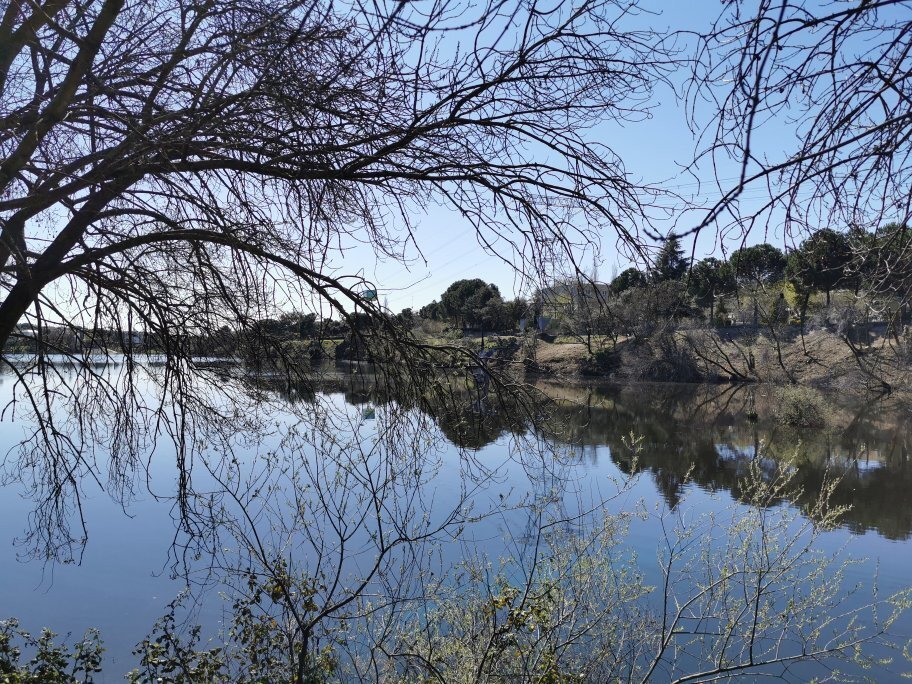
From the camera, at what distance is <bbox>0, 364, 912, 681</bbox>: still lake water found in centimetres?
531

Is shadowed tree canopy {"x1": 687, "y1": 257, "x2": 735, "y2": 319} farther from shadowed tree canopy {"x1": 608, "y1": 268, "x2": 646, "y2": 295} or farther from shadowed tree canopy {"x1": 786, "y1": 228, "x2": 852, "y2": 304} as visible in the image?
shadowed tree canopy {"x1": 608, "y1": 268, "x2": 646, "y2": 295}

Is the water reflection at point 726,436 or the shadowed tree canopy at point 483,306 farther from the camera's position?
the shadowed tree canopy at point 483,306

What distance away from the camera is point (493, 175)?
292cm

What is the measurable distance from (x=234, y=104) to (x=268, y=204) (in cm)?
116

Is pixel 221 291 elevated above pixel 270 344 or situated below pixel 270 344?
above

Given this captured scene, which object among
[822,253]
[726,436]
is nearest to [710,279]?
[822,253]

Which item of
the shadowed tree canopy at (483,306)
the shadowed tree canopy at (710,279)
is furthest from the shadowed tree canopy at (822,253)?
the shadowed tree canopy at (483,306)

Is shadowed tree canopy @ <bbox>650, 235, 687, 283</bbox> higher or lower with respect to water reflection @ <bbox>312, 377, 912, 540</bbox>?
higher

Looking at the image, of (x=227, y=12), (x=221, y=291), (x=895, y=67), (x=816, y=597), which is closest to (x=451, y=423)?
(x=221, y=291)

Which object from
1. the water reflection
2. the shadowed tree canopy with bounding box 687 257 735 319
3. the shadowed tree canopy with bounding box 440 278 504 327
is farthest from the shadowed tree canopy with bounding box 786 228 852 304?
the shadowed tree canopy with bounding box 440 278 504 327

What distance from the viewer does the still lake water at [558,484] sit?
17.4 ft

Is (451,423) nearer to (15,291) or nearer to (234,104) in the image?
(234,104)

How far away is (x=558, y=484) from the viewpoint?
13.8 ft

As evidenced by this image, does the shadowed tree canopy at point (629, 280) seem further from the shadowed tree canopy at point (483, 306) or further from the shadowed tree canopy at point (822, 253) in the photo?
the shadowed tree canopy at point (483, 306)
